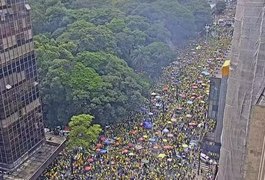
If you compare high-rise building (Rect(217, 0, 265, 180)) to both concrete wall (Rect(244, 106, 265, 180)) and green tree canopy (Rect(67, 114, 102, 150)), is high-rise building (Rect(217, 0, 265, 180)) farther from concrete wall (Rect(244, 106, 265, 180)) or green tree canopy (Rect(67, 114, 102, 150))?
green tree canopy (Rect(67, 114, 102, 150))

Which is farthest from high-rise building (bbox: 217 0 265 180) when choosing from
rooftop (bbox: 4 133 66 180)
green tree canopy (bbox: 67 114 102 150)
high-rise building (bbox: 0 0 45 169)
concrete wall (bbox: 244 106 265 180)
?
green tree canopy (bbox: 67 114 102 150)

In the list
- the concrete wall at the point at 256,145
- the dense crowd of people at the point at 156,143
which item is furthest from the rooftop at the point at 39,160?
the concrete wall at the point at 256,145

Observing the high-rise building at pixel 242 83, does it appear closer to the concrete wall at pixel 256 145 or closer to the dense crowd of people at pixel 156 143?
the concrete wall at pixel 256 145

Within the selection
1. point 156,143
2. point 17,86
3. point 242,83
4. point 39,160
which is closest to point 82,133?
point 39,160

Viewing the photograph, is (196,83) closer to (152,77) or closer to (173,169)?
(152,77)

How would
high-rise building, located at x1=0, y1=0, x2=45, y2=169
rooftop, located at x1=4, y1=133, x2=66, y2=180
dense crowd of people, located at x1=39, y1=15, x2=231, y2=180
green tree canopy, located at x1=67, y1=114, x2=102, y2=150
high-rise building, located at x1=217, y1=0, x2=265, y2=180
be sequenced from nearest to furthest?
high-rise building, located at x1=217, y1=0, x2=265, y2=180
high-rise building, located at x1=0, y1=0, x2=45, y2=169
rooftop, located at x1=4, y1=133, x2=66, y2=180
dense crowd of people, located at x1=39, y1=15, x2=231, y2=180
green tree canopy, located at x1=67, y1=114, x2=102, y2=150

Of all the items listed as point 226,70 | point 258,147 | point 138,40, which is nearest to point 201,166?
point 226,70

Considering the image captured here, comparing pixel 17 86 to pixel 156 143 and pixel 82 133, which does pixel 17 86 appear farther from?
pixel 156 143

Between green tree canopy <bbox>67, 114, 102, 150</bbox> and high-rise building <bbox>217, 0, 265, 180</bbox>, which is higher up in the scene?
high-rise building <bbox>217, 0, 265, 180</bbox>
